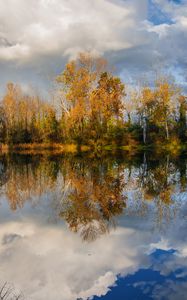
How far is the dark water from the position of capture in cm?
588

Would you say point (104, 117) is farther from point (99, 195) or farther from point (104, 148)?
point (99, 195)

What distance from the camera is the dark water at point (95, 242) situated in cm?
588

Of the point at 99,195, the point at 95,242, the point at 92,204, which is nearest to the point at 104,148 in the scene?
the point at 99,195

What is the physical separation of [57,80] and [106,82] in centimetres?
693

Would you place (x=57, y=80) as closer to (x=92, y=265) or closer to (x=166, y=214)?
(x=166, y=214)

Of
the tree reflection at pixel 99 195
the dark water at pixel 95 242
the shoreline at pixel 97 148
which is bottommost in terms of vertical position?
the dark water at pixel 95 242

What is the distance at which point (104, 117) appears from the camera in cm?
5434

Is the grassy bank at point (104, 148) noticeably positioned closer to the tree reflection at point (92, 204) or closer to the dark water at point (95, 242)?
the tree reflection at point (92, 204)

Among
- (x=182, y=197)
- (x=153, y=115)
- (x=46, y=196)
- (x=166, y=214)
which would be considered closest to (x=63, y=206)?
(x=46, y=196)

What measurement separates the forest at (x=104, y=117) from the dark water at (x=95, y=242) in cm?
3601

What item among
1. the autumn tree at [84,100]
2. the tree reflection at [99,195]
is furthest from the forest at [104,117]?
the tree reflection at [99,195]

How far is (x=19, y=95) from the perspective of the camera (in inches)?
2721

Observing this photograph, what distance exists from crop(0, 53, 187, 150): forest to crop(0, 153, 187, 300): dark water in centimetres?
3601

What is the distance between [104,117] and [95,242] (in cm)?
4671
